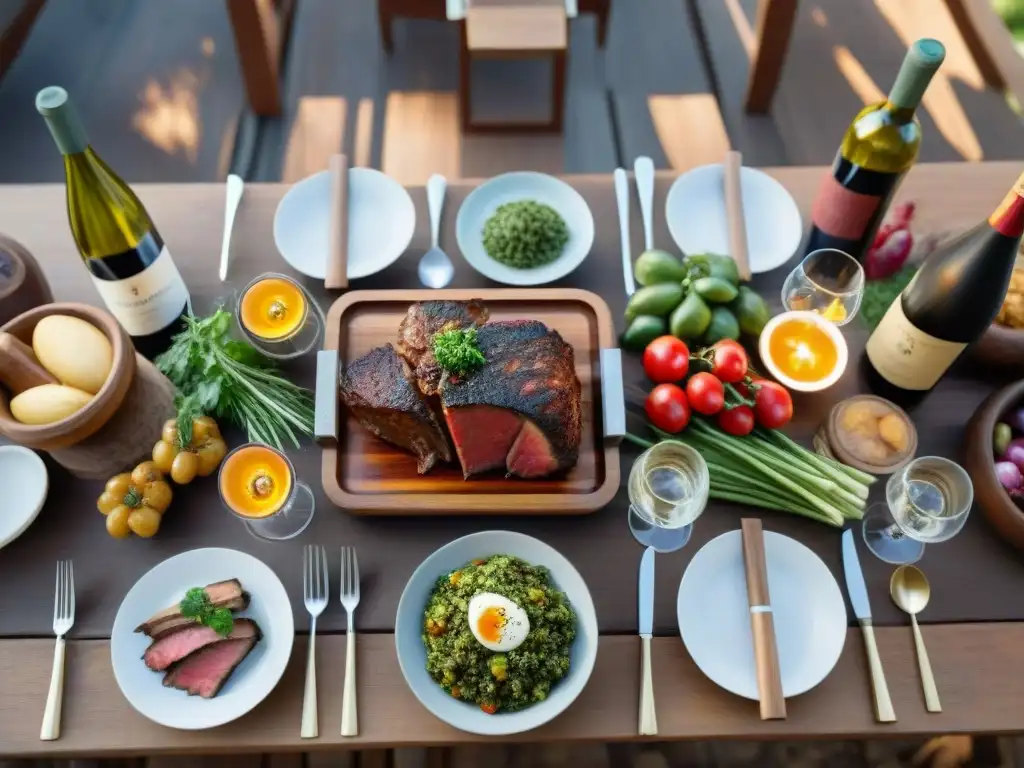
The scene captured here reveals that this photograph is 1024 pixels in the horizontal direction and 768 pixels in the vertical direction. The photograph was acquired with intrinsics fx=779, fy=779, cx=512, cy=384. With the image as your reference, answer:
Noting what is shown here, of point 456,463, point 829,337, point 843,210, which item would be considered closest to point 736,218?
point 843,210

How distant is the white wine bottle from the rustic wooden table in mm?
314

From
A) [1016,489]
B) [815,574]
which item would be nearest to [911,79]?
[1016,489]

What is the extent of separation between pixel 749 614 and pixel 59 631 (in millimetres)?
1233

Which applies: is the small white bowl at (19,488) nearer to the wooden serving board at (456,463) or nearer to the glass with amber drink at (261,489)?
the glass with amber drink at (261,489)

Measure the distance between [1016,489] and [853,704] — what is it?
0.50m

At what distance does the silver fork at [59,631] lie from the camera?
130 cm

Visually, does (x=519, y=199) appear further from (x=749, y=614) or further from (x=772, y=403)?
(x=749, y=614)

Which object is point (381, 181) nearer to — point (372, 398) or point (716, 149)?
point (372, 398)

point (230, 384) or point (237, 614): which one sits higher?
point (230, 384)

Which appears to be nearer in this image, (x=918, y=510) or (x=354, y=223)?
(x=918, y=510)

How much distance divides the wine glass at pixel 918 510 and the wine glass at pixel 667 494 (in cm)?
35

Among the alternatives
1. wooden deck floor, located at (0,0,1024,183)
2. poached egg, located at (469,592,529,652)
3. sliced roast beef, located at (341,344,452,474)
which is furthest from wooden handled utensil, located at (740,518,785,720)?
wooden deck floor, located at (0,0,1024,183)

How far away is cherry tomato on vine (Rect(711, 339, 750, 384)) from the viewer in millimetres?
1536

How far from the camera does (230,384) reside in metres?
1.53
